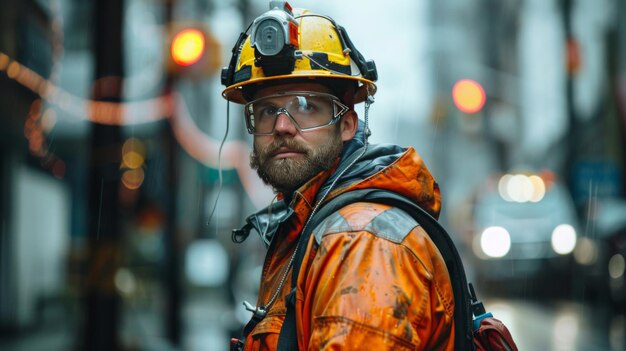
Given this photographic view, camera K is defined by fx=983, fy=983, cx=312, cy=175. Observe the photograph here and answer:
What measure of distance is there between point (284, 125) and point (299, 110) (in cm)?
9

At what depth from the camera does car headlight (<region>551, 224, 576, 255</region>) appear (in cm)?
2520

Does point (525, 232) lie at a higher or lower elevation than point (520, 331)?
higher

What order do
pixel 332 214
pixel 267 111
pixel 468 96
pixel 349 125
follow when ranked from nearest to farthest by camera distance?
pixel 332 214
pixel 267 111
pixel 349 125
pixel 468 96

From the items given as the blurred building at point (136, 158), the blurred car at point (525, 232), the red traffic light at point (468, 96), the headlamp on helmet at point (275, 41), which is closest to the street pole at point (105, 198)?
the blurred building at point (136, 158)

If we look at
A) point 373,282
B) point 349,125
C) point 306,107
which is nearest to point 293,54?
point 306,107

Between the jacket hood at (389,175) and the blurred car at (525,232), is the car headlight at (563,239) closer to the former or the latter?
the blurred car at (525,232)

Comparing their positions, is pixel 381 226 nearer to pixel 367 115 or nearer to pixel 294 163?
pixel 294 163

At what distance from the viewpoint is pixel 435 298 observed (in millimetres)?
2768

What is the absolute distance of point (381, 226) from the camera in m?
2.73

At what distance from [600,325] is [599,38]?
1902 centimetres

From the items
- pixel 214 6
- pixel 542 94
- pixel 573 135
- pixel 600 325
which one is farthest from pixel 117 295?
pixel 542 94

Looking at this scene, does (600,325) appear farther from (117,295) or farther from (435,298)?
(435,298)

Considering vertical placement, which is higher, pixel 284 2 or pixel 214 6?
pixel 214 6

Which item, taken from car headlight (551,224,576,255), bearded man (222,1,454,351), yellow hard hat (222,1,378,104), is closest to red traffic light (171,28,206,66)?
bearded man (222,1,454,351)
